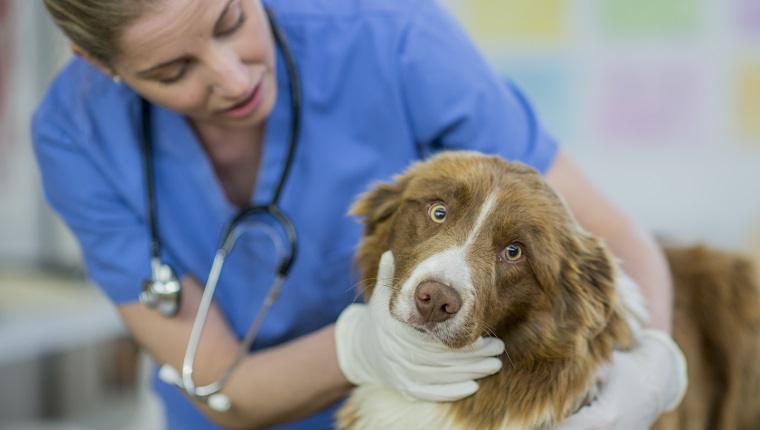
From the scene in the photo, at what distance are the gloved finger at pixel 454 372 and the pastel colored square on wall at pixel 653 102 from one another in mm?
2376

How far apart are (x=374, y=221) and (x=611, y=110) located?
2.29 meters

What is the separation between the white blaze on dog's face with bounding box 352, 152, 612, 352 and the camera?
1.07 meters

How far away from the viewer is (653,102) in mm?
3279

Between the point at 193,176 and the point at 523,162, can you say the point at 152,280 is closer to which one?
the point at 193,176

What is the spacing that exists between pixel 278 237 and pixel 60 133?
17.2 inches

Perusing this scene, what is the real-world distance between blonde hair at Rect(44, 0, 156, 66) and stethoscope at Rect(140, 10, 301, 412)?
0.28 metres

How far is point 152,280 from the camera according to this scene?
1411mm

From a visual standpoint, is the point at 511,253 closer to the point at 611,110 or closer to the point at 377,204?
the point at 377,204

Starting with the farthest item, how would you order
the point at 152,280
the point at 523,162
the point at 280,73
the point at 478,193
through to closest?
the point at 280,73 → the point at 152,280 → the point at 523,162 → the point at 478,193

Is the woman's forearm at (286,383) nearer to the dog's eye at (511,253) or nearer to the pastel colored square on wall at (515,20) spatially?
the dog's eye at (511,253)

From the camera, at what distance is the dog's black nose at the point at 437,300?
104 cm

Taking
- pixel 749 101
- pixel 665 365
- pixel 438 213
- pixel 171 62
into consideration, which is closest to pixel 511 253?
pixel 438 213

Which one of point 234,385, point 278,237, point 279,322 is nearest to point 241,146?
point 278,237

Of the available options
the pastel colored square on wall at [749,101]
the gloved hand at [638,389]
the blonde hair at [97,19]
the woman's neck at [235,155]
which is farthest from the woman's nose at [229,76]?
the pastel colored square on wall at [749,101]
